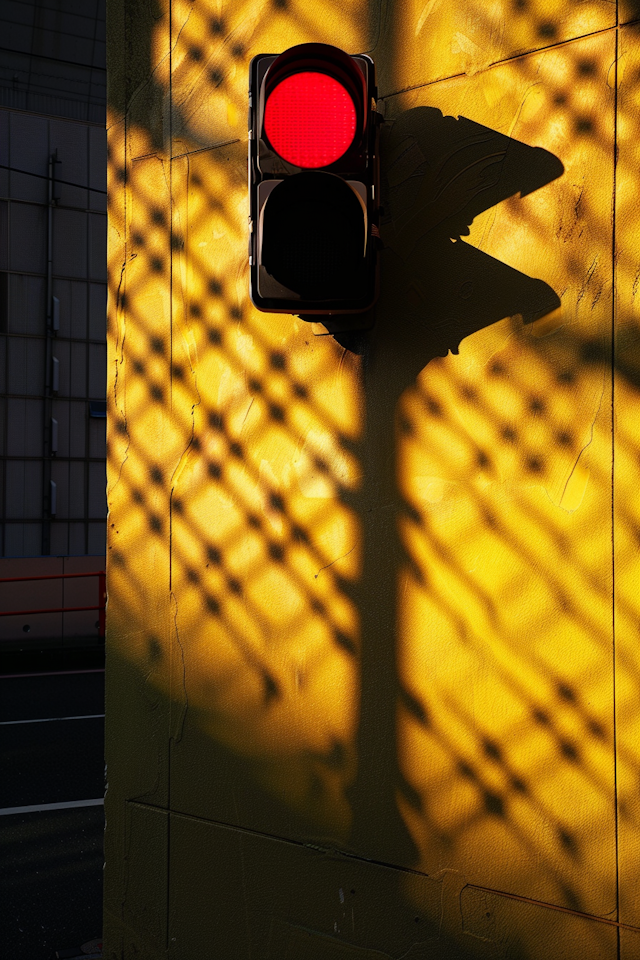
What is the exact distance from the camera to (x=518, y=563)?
7.34ft

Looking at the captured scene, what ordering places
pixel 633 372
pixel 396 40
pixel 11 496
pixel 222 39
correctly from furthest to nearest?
pixel 11 496, pixel 222 39, pixel 396 40, pixel 633 372

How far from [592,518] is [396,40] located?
1.56 metres

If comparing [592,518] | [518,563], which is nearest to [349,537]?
[518,563]

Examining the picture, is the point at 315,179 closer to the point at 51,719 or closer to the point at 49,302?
the point at 51,719

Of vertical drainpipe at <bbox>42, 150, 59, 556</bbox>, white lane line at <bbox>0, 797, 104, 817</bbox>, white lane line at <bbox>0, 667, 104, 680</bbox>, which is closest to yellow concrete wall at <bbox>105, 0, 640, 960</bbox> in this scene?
white lane line at <bbox>0, 797, 104, 817</bbox>

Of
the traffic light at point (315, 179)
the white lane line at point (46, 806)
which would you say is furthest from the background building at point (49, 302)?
the traffic light at point (315, 179)

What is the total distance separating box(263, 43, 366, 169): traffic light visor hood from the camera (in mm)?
2133

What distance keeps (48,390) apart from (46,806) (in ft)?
39.9

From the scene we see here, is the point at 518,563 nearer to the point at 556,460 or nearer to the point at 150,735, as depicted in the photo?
the point at 556,460

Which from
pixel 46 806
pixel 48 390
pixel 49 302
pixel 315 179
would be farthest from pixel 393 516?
pixel 49 302

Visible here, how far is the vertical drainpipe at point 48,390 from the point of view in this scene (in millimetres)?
15844

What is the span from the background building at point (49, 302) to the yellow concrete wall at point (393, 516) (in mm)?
13359

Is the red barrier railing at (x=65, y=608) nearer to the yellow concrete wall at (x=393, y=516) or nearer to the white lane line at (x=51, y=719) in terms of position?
the white lane line at (x=51, y=719)

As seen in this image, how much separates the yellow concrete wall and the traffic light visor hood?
0.37 metres
